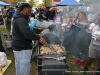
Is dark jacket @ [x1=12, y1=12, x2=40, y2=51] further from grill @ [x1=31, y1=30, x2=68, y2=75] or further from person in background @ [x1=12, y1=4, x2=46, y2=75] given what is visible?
grill @ [x1=31, y1=30, x2=68, y2=75]

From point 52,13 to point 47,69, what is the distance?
686 centimetres

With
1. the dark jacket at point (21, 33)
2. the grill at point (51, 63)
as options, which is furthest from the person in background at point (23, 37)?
the grill at point (51, 63)

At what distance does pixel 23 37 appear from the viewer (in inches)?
96.8

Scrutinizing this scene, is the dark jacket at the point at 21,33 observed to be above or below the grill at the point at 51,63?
above

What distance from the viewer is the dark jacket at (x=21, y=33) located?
2.21 metres

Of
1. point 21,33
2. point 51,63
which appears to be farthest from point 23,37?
point 51,63

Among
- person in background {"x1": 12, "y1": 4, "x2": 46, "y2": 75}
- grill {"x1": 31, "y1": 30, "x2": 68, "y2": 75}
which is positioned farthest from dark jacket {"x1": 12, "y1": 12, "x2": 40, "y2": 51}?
grill {"x1": 31, "y1": 30, "x2": 68, "y2": 75}

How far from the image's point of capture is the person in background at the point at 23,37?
2232 mm

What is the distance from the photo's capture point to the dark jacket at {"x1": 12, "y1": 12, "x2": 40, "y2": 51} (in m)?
2.21

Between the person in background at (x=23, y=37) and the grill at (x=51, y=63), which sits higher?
the person in background at (x=23, y=37)

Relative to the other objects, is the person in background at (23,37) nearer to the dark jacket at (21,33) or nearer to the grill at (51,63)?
the dark jacket at (21,33)

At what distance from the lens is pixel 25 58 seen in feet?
8.53

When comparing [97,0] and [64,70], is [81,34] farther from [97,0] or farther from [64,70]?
[97,0]

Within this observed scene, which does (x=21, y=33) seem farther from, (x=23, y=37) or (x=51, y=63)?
(x=51, y=63)
